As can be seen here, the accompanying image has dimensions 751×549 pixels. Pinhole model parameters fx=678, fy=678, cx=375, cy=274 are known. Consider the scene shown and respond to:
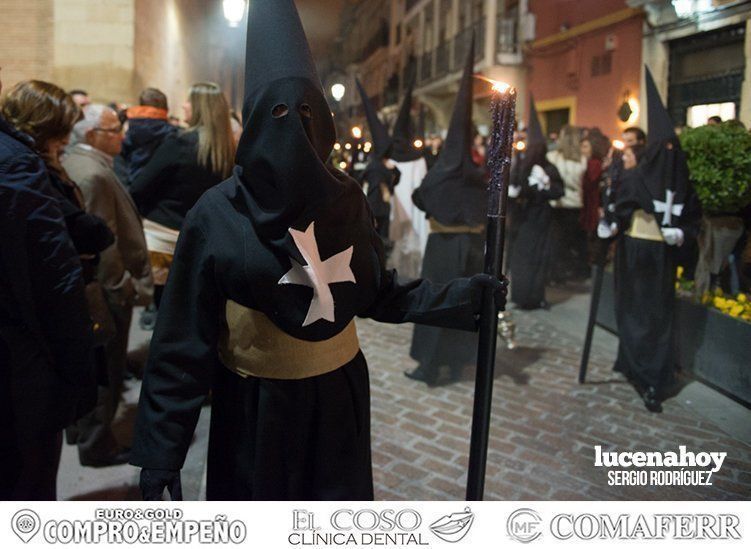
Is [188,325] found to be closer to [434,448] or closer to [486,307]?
[486,307]

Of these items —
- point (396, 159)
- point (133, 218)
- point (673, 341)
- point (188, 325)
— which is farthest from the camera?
point (396, 159)

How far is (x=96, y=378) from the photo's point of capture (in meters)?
2.82

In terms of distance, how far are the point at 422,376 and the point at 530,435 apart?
126 centimetres

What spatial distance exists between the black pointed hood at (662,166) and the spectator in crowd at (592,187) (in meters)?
3.28

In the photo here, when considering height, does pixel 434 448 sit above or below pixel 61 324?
below

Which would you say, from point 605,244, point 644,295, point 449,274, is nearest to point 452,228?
point 449,274

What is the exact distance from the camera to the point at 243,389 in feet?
6.60

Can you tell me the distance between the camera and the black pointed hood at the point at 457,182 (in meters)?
4.26

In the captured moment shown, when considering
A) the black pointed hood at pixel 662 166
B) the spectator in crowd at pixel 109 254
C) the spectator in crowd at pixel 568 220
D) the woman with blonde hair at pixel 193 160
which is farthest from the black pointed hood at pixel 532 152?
the spectator in crowd at pixel 109 254

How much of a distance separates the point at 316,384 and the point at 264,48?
97cm

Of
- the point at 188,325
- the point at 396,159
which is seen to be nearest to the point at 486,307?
the point at 188,325

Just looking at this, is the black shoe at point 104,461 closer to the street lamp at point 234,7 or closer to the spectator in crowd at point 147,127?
the spectator in crowd at point 147,127

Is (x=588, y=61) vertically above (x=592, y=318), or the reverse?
(x=588, y=61)

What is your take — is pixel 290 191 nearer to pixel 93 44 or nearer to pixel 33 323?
pixel 33 323
